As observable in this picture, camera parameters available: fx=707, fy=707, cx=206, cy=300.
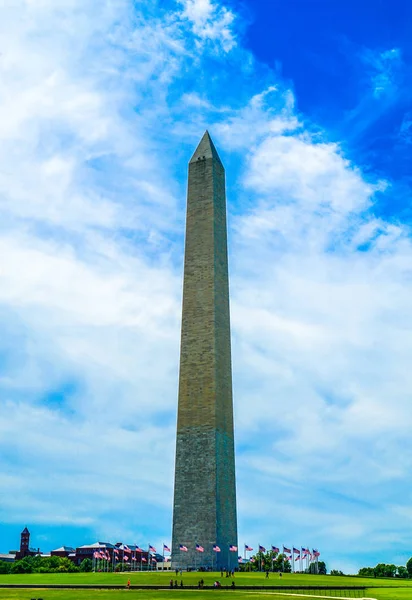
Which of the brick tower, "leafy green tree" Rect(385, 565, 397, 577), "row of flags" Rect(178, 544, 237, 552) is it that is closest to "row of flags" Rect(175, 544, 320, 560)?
"row of flags" Rect(178, 544, 237, 552)

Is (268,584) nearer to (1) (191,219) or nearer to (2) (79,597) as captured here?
(2) (79,597)

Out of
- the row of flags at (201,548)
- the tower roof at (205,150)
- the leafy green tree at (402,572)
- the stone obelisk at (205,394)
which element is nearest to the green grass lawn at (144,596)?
the row of flags at (201,548)

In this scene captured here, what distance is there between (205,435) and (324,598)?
20.4 meters

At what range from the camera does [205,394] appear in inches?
2112

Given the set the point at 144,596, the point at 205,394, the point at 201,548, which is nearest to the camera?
the point at 144,596

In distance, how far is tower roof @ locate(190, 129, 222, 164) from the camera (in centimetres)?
6170

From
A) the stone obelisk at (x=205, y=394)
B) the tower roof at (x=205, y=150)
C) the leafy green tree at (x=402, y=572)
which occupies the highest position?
the tower roof at (x=205, y=150)

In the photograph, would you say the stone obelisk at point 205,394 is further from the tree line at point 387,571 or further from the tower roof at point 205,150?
the tree line at point 387,571

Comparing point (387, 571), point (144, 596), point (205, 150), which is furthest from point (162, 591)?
point (387, 571)

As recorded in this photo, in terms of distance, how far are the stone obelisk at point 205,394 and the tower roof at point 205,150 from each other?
0.20m

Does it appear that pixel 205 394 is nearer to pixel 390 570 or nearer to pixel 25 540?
pixel 390 570

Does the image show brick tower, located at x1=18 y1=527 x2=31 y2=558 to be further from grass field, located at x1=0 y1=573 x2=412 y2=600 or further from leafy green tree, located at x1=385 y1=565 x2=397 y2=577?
grass field, located at x1=0 y1=573 x2=412 y2=600

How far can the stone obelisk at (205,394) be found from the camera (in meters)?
51.1

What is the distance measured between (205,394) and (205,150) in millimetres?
22078
